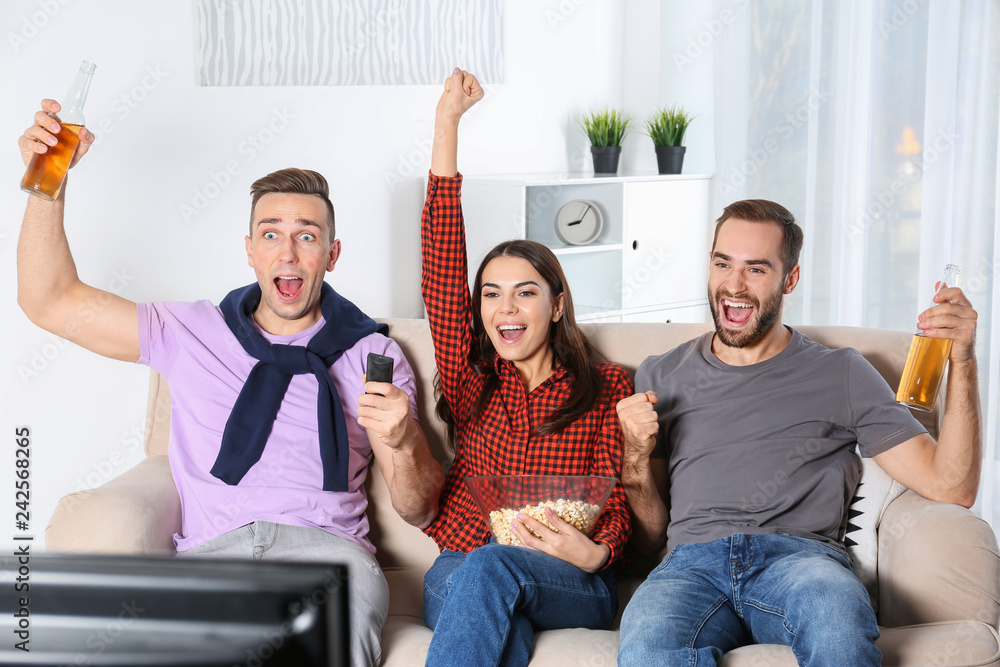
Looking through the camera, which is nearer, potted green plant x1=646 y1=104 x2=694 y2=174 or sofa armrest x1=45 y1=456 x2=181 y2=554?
sofa armrest x1=45 y1=456 x2=181 y2=554

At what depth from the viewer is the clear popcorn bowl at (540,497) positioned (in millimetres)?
1677

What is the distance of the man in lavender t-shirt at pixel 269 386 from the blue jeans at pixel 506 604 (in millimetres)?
210

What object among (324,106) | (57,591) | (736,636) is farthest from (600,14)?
(57,591)

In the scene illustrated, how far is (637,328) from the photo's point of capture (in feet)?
7.02

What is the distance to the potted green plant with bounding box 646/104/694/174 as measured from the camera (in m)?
4.00

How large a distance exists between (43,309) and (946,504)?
1.79m

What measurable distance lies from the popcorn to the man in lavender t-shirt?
20cm

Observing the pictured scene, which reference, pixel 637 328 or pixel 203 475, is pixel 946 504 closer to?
pixel 637 328
